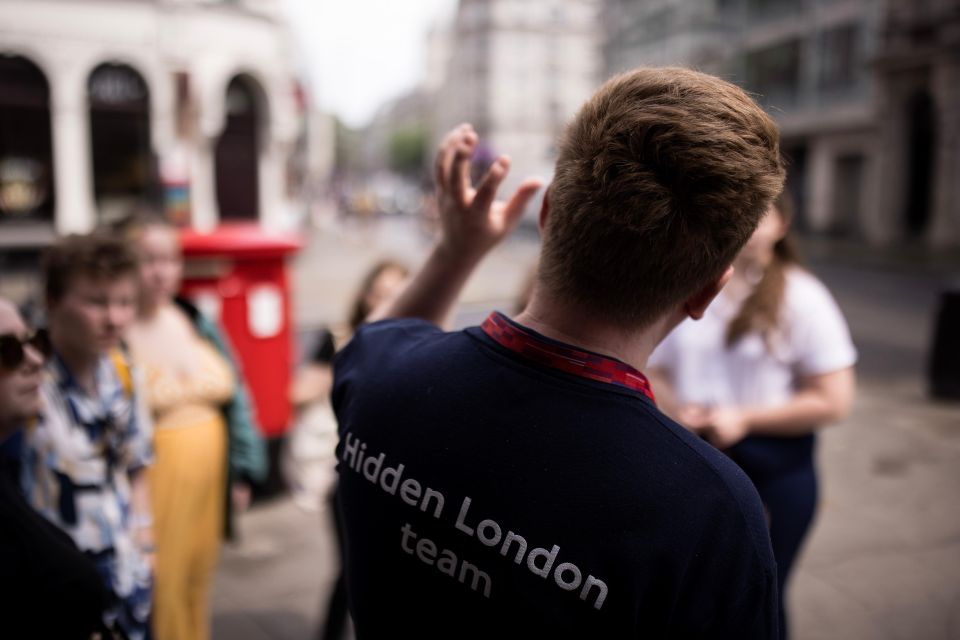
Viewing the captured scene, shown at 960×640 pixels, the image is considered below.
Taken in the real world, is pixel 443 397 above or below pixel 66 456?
above

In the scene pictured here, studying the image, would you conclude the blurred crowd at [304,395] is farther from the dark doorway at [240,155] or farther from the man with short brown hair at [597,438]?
the dark doorway at [240,155]

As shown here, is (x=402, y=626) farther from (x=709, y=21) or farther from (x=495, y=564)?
(x=709, y=21)

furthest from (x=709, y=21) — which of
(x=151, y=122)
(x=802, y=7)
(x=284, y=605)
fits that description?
(x=284, y=605)

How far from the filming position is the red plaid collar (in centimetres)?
107

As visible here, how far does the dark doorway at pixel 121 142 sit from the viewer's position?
39.8 feet

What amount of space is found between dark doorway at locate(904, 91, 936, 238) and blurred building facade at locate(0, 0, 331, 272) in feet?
64.2

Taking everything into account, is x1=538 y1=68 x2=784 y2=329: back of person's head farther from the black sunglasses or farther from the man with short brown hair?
the black sunglasses

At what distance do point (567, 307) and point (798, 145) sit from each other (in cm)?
3388

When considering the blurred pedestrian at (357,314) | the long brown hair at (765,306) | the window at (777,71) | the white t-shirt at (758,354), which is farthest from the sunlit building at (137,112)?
the window at (777,71)

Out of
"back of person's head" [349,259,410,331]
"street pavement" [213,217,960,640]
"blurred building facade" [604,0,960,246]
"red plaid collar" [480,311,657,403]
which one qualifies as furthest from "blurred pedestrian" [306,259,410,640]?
"blurred building facade" [604,0,960,246]

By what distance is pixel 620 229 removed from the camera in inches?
41.3

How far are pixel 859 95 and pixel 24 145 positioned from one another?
26289mm

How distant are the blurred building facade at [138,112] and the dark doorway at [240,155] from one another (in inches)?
1.0

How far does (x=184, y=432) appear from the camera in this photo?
113 inches
